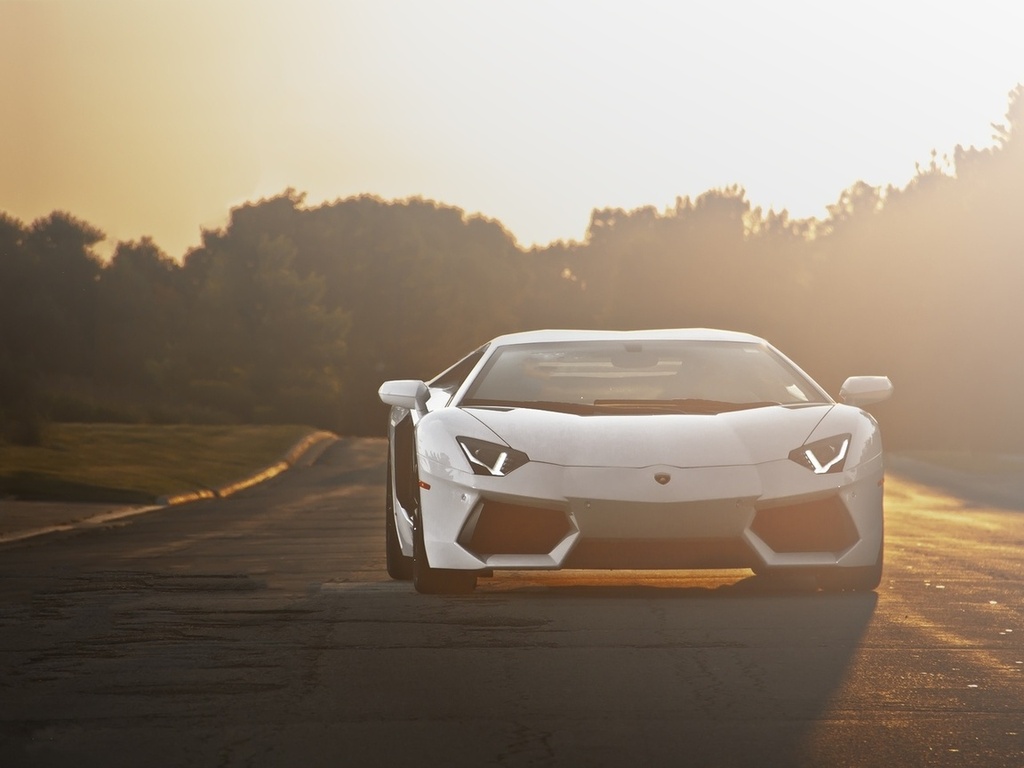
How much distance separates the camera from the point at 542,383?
9609mm

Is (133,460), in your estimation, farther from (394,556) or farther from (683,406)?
(683,406)

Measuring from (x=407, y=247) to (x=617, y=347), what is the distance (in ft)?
300

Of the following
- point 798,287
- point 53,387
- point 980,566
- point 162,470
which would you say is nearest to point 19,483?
point 162,470

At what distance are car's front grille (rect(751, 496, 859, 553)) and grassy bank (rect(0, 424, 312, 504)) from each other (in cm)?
1848

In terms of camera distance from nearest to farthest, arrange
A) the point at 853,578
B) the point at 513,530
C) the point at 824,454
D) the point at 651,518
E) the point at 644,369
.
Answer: the point at 651,518, the point at 513,530, the point at 824,454, the point at 853,578, the point at 644,369

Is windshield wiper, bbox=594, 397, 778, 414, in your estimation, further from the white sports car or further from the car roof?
the car roof

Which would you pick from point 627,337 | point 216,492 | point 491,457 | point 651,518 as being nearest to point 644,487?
point 651,518

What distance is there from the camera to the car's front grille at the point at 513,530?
8289mm

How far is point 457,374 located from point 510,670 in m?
3.88

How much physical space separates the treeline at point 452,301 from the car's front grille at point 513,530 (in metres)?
31.8

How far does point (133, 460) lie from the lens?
37062mm

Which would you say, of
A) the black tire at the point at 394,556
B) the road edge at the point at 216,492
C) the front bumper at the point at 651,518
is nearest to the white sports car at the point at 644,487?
the front bumper at the point at 651,518

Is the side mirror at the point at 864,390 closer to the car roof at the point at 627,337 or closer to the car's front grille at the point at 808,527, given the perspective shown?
the car roof at the point at 627,337

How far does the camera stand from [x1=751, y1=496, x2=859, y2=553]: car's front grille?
327 inches
